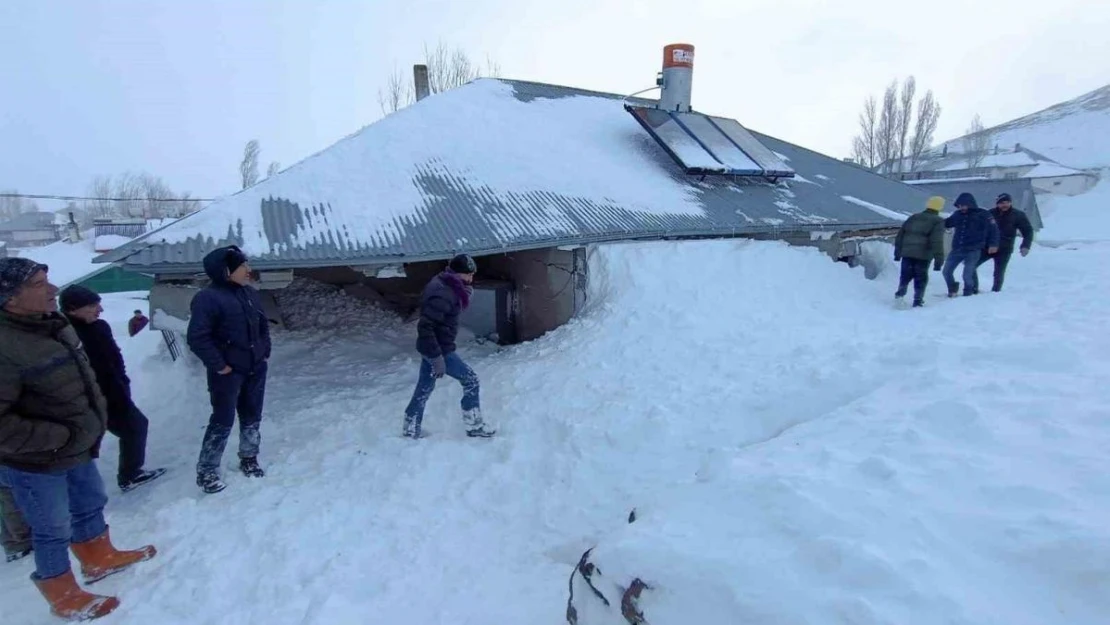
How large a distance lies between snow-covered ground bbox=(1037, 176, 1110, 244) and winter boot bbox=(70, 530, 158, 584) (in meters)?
37.7

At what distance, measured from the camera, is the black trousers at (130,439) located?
15.8 ft

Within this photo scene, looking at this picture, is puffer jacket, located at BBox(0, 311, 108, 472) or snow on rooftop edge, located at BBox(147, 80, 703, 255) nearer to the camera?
puffer jacket, located at BBox(0, 311, 108, 472)

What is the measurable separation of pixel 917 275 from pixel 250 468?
8512mm

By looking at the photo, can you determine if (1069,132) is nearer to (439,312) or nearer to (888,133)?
(888,133)

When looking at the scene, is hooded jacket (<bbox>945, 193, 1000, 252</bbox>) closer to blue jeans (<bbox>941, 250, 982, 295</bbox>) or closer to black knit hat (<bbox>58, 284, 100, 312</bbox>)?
blue jeans (<bbox>941, 250, 982, 295</bbox>)

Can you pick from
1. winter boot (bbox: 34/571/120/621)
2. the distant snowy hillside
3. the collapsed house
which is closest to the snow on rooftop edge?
the collapsed house

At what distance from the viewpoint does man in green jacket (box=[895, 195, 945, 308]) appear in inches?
298

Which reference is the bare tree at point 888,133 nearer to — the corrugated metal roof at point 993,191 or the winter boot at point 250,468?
the corrugated metal roof at point 993,191

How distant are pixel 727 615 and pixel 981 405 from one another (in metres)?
2.50

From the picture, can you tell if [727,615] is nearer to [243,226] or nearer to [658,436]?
[658,436]

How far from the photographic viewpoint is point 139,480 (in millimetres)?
5047

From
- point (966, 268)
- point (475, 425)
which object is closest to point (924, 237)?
point (966, 268)

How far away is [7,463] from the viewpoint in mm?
3104

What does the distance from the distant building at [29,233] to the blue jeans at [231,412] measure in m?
69.7
